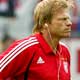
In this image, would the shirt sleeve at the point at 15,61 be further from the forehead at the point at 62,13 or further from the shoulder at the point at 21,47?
the forehead at the point at 62,13

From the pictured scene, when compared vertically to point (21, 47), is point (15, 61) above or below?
below

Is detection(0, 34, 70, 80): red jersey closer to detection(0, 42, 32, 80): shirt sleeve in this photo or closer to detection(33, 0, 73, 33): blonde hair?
detection(0, 42, 32, 80): shirt sleeve

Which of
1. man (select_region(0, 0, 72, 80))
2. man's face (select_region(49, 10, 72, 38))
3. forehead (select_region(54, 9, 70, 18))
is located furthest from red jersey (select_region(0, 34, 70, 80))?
forehead (select_region(54, 9, 70, 18))

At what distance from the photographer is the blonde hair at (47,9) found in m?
6.30

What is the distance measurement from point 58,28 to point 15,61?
1.87ft

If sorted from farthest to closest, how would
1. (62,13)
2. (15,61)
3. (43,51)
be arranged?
(62,13), (43,51), (15,61)

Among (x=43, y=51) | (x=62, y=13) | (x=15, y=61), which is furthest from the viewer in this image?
(x=62, y=13)

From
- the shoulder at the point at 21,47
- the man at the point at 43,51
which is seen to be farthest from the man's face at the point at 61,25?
the shoulder at the point at 21,47

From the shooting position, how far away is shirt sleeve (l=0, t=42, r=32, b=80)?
6.09 meters

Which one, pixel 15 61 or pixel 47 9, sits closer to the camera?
pixel 15 61

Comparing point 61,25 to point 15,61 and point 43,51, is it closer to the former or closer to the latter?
point 43,51

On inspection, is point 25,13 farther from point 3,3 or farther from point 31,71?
point 31,71

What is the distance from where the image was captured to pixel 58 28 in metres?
6.30

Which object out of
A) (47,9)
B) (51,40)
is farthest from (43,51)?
(47,9)
